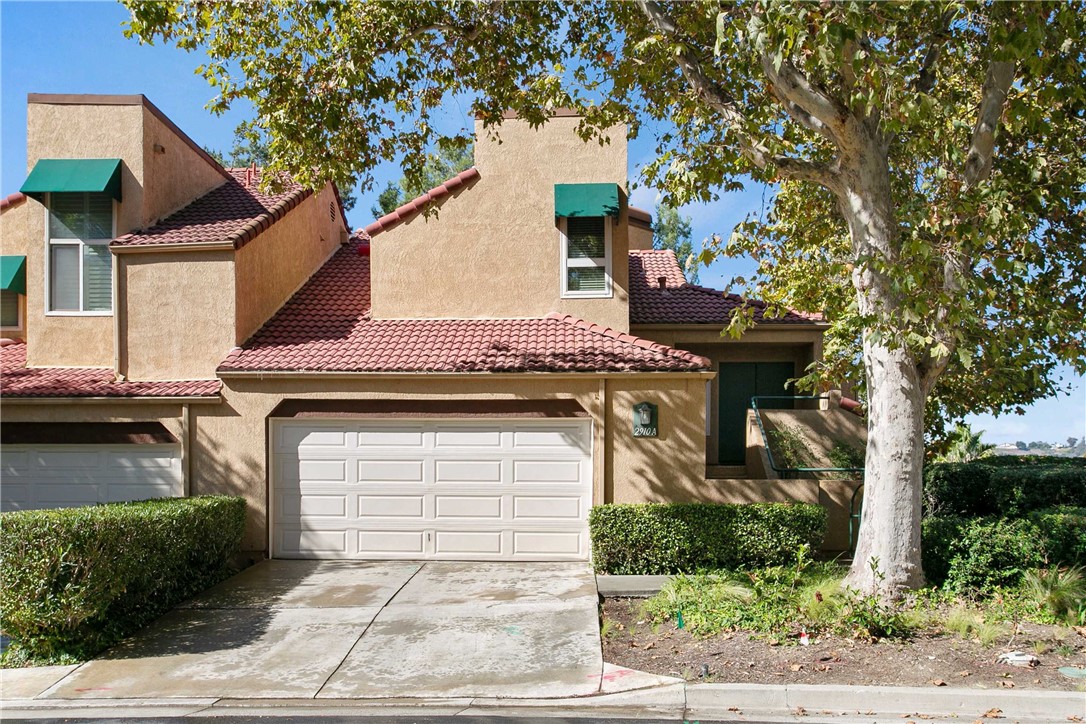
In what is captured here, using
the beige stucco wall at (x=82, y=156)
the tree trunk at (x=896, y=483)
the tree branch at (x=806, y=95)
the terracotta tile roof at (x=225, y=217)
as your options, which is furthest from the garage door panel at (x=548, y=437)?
the beige stucco wall at (x=82, y=156)

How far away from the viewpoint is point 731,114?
9359mm

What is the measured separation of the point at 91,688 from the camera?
7.25 m

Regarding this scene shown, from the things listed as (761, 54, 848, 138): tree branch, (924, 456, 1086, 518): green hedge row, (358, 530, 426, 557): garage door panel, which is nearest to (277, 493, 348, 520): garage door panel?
(358, 530, 426, 557): garage door panel

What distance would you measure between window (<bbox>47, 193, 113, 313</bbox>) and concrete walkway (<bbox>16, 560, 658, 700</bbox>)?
227 inches

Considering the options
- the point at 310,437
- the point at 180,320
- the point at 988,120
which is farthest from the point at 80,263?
the point at 988,120

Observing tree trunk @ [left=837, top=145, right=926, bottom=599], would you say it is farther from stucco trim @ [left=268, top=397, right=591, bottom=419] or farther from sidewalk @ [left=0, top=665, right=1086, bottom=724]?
stucco trim @ [left=268, top=397, right=591, bottom=419]

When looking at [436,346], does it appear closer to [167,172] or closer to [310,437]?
[310,437]

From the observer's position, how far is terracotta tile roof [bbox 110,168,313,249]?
12562 millimetres

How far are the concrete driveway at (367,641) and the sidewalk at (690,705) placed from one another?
0.41 feet

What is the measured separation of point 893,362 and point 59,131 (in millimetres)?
13297

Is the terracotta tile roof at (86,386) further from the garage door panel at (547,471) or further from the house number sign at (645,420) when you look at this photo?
the house number sign at (645,420)

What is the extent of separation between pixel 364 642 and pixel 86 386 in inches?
269

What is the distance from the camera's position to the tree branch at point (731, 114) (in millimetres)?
9203

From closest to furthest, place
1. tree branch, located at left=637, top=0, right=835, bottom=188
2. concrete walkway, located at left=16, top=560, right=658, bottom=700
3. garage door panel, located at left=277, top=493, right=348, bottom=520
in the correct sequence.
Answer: concrete walkway, located at left=16, top=560, right=658, bottom=700 → tree branch, located at left=637, top=0, right=835, bottom=188 → garage door panel, located at left=277, top=493, right=348, bottom=520
